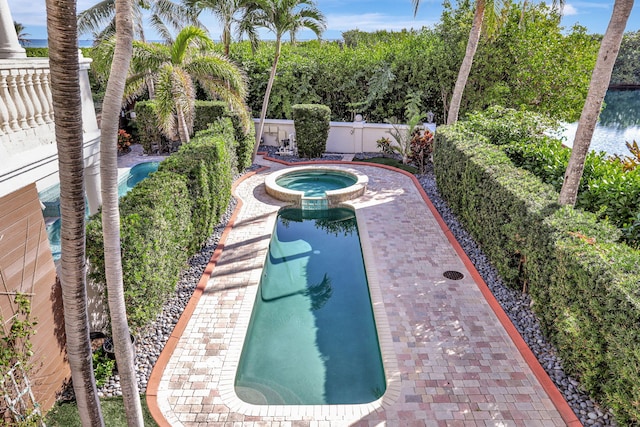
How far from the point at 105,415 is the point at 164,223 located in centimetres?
330

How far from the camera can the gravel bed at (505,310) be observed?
6082mm

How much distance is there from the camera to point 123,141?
65.5 feet

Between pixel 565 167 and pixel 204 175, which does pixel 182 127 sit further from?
pixel 565 167

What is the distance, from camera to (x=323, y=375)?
7258mm

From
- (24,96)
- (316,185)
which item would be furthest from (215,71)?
(24,96)

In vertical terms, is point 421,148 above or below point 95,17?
below

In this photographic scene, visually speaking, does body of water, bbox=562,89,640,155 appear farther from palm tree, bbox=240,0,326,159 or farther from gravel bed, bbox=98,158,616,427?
gravel bed, bbox=98,158,616,427

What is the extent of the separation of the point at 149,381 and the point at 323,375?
2.80 meters

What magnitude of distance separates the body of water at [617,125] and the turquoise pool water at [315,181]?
13.3m

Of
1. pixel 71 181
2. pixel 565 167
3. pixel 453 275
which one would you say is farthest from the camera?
pixel 565 167

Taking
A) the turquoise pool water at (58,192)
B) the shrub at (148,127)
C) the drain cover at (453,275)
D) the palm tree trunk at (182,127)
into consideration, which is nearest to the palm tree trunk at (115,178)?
the turquoise pool water at (58,192)

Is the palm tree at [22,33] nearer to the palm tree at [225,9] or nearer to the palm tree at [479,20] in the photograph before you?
the palm tree at [225,9]

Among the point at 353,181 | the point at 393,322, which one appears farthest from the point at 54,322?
the point at 353,181

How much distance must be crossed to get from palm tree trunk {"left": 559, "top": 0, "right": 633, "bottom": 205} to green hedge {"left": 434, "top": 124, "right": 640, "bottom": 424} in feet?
1.58
